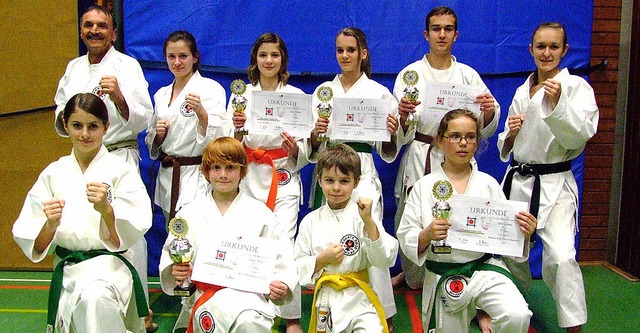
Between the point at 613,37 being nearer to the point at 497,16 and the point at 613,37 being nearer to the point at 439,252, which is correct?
the point at 497,16

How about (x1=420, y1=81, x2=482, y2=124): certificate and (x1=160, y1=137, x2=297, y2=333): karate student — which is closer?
(x1=160, y1=137, x2=297, y2=333): karate student

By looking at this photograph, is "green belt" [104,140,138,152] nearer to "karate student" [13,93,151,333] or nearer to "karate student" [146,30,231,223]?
"karate student" [146,30,231,223]

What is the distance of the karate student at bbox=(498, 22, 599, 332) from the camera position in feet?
11.9

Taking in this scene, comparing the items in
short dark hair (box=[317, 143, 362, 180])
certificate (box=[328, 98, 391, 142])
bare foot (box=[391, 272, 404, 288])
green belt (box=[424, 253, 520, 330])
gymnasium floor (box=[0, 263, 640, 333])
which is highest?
certificate (box=[328, 98, 391, 142])

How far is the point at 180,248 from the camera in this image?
2.93 metres

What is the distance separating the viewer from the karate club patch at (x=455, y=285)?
3.20 metres

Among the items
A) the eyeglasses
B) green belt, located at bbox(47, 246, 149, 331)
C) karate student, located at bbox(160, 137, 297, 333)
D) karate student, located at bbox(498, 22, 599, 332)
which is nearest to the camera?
karate student, located at bbox(160, 137, 297, 333)

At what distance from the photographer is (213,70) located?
4965 mm

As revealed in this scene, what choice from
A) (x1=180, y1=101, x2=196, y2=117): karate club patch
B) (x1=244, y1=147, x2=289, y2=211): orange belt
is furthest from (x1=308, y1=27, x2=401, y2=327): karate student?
(x1=180, y1=101, x2=196, y2=117): karate club patch

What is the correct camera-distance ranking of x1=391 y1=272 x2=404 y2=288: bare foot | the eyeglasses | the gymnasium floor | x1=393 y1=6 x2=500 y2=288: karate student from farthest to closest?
x1=391 y1=272 x2=404 y2=288: bare foot, x1=393 y1=6 x2=500 y2=288: karate student, the gymnasium floor, the eyeglasses

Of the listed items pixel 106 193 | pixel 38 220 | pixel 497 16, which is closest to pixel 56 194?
pixel 38 220

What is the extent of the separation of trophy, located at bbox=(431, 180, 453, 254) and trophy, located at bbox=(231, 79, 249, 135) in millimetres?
1427

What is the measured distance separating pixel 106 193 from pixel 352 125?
168 centimetres

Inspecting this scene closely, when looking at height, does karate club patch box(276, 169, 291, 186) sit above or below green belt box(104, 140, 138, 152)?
below
